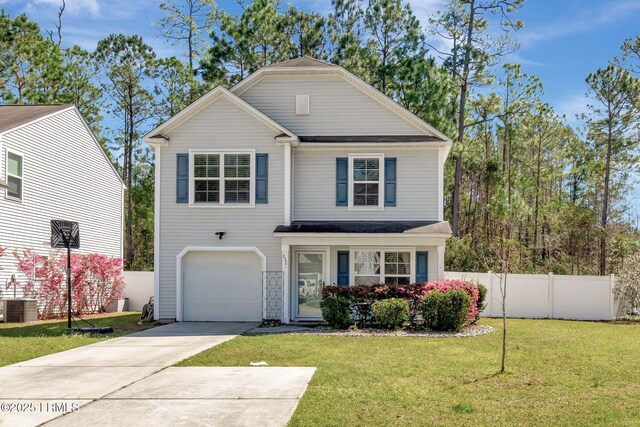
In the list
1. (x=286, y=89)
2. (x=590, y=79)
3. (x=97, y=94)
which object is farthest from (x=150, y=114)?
(x=590, y=79)

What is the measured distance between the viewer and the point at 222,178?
19.4 metres

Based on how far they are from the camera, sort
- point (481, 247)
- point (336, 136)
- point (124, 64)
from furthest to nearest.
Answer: point (124, 64)
point (481, 247)
point (336, 136)

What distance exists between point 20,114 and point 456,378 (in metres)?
18.5

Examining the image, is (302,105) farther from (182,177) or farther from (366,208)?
(182,177)

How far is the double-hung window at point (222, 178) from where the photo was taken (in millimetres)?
19438

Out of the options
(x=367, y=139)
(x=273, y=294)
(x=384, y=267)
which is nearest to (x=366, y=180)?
(x=367, y=139)

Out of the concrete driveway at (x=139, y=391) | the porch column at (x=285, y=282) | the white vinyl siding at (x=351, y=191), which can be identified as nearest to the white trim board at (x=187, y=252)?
the porch column at (x=285, y=282)

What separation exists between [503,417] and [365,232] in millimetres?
11194

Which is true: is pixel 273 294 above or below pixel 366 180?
below

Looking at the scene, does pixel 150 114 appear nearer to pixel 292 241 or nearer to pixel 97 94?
pixel 97 94

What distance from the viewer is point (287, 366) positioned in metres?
11.1

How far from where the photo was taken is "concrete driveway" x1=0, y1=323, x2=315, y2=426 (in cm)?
755

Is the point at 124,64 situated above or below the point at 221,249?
above

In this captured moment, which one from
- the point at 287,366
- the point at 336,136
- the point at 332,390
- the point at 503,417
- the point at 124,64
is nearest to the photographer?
the point at 503,417
